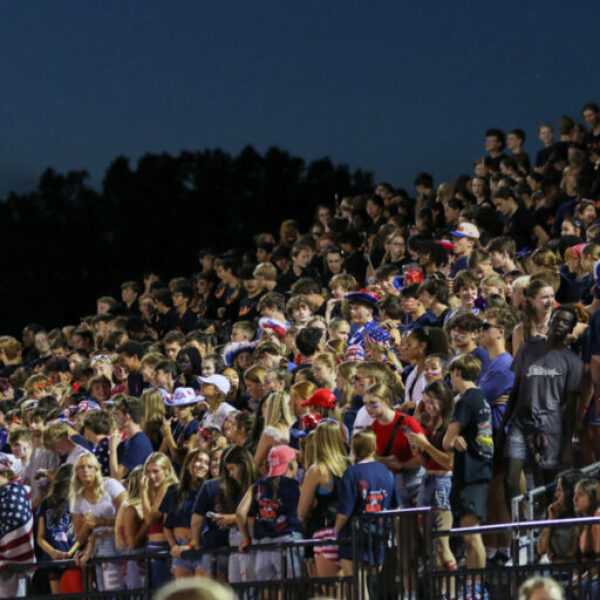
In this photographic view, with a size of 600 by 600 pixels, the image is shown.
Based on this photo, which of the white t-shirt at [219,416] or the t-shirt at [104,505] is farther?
the white t-shirt at [219,416]

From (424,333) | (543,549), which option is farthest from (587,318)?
(543,549)

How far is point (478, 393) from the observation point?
8297 mm

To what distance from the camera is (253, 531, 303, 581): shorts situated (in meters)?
8.11

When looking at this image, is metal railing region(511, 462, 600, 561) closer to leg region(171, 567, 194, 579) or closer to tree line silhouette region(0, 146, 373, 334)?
leg region(171, 567, 194, 579)

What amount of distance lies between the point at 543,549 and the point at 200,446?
3.03m

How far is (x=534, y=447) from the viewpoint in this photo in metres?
8.62

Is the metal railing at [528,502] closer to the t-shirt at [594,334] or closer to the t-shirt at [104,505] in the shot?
the t-shirt at [594,334]

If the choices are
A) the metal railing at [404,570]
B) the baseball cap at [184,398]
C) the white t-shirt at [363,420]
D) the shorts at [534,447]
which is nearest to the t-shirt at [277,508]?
the metal railing at [404,570]

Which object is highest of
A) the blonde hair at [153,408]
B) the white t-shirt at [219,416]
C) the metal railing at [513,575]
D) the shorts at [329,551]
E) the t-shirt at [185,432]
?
the blonde hair at [153,408]

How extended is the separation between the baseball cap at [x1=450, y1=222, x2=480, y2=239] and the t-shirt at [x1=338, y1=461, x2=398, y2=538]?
545cm

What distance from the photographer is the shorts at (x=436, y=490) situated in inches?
324

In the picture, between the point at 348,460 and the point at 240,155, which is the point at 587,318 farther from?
the point at 240,155

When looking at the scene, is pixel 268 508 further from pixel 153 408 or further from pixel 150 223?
pixel 150 223

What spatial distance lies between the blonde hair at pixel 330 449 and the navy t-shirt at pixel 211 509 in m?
0.92
